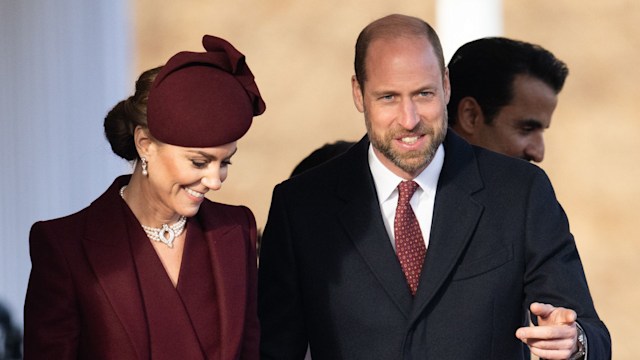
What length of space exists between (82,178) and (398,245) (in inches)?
87.5

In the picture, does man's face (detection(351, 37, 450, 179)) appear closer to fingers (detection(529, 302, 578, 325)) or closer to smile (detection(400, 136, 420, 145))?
smile (detection(400, 136, 420, 145))

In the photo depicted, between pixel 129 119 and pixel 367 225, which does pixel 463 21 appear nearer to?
pixel 367 225

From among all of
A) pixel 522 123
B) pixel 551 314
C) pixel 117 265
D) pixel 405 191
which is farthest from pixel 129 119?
pixel 522 123

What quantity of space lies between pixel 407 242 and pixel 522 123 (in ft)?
3.69

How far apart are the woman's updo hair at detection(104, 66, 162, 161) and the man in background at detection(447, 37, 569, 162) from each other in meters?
1.48

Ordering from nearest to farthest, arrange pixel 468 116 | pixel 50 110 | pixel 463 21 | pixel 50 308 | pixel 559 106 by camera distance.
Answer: pixel 50 308 < pixel 468 116 < pixel 50 110 < pixel 463 21 < pixel 559 106

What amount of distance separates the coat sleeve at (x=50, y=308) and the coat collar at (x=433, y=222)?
29.4 inches

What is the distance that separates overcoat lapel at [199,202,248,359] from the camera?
3342 millimetres

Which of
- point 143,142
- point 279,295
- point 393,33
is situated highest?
point 393,33

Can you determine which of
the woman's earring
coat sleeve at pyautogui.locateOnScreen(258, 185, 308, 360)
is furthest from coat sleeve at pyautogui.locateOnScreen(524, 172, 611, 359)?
the woman's earring

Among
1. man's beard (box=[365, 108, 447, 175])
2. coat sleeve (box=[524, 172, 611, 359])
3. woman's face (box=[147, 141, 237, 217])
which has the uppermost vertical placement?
man's beard (box=[365, 108, 447, 175])

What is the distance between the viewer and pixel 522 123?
4.67 m

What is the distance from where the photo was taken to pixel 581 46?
11258 mm

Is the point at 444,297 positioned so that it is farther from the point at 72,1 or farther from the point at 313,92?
the point at 313,92
